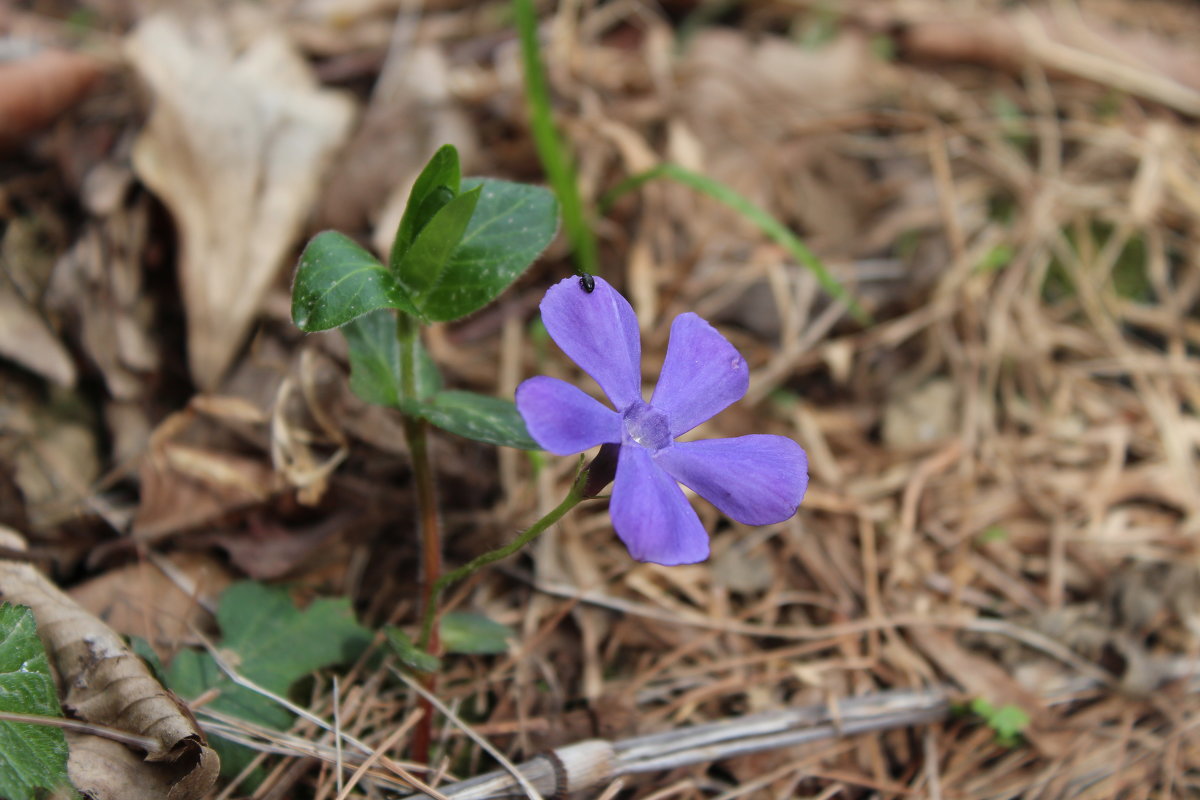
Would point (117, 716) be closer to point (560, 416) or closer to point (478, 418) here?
point (478, 418)

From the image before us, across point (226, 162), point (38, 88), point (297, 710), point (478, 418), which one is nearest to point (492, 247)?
point (478, 418)

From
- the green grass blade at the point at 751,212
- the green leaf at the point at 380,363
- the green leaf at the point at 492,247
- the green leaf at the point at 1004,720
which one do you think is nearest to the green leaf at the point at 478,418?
the green leaf at the point at 380,363

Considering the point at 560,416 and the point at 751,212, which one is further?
the point at 751,212

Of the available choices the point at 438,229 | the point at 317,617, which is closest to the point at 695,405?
the point at 438,229

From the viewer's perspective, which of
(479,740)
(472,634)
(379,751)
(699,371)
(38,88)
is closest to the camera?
(699,371)

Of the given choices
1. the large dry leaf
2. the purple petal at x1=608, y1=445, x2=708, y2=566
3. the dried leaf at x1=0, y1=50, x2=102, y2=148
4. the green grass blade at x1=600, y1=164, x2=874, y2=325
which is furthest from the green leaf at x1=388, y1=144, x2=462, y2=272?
the dried leaf at x1=0, y1=50, x2=102, y2=148

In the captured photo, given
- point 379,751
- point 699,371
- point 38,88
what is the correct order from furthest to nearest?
1. point 38,88
2. point 379,751
3. point 699,371

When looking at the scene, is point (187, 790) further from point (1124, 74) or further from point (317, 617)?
point (1124, 74)

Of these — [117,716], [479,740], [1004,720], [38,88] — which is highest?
[38,88]
